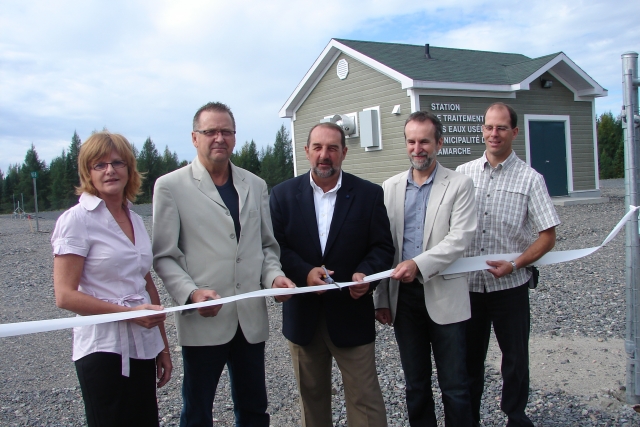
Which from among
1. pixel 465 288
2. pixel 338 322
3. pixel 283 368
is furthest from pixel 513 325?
pixel 283 368

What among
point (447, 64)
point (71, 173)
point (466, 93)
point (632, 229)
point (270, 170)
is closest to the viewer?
point (632, 229)

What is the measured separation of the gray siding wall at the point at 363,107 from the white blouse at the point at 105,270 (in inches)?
586

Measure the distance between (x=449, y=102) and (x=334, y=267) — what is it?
48.7 feet

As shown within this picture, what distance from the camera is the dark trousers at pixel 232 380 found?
2.96 m

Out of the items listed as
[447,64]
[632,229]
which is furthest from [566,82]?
[632,229]

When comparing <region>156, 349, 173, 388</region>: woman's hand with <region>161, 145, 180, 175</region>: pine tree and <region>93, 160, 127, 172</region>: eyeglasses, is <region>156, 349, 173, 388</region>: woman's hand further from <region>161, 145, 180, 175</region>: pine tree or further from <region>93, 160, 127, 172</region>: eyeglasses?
<region>161, 145, 180, 175</region>: pine tree

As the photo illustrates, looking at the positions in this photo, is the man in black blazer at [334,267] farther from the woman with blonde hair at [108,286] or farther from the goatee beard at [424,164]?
the woman with blonde hair at [108,286]

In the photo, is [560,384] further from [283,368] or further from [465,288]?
[283,368]

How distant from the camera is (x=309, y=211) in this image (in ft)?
10.8

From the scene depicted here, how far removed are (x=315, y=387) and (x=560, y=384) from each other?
7.38ft

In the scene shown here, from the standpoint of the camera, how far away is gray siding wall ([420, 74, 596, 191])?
1711 cm

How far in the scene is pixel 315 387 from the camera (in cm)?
335

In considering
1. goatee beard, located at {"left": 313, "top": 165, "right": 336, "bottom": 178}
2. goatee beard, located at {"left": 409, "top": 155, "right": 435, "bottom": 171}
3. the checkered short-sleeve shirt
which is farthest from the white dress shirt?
the checkered short-sleeve shirt

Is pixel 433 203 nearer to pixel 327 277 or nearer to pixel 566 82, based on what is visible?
pixel 327 277
